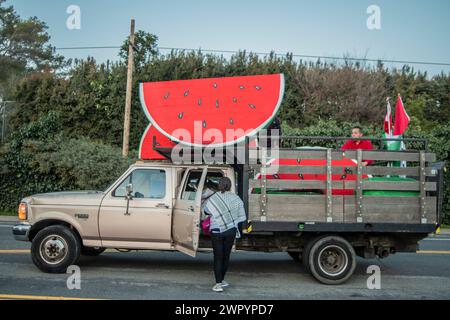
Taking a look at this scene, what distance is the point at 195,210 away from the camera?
283 inches

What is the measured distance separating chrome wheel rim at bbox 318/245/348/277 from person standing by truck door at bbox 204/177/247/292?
1649 mm

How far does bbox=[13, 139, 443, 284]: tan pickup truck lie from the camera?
7.38m

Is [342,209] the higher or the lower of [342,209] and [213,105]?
the lower

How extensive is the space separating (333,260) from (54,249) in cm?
469

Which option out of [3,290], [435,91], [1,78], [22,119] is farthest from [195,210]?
[1,78]

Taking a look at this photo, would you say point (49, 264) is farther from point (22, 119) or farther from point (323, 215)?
point (22, 119)

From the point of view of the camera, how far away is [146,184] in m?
8.02

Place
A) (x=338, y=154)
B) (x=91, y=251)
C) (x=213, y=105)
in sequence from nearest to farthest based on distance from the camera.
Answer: (x=338, y=154) → (x=91, y=251) → (x=213, y=105)

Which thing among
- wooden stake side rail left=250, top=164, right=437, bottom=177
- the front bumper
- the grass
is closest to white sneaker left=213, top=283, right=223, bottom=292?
wooden stake side rail left=250, top=164, right=437, bottom=177

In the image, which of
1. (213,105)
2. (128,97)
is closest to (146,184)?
(213,105)

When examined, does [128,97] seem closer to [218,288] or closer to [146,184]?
[146,184]
